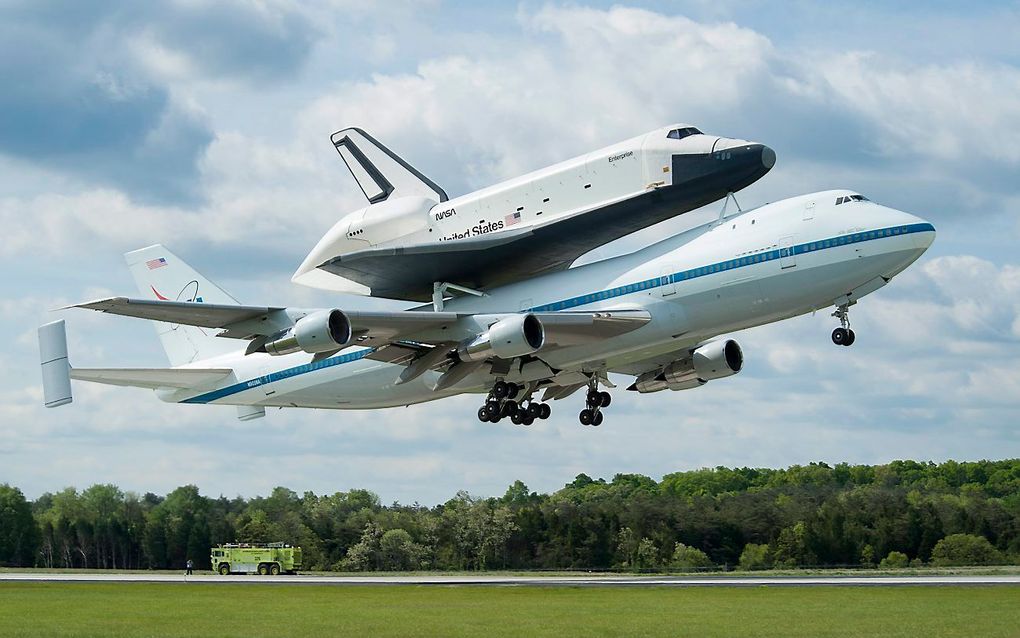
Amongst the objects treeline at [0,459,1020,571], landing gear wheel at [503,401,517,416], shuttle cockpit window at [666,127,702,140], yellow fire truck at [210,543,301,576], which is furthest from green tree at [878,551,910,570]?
shuttle cockpit window at [666,127,702,140]

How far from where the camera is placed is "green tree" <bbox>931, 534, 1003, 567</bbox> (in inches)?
2810

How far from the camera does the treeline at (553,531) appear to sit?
7681 cm

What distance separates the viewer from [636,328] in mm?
40000

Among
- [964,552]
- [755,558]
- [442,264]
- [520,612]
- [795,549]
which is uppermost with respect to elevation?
[442,264]

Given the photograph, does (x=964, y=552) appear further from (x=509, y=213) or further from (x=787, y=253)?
(x=509, y=213)

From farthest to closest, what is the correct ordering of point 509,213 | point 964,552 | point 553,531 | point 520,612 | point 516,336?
1. point 553,531
2. point 964,552
3. point 509,213
4. point 516,336
5. point 520,612

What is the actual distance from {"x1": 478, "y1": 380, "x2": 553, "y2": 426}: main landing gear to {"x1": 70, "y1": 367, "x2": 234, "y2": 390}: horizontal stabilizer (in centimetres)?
1307

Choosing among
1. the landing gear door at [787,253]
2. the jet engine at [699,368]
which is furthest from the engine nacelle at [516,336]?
the jet engine at [699,368]

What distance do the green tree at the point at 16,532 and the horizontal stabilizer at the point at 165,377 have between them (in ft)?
140

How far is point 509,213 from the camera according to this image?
41594mm

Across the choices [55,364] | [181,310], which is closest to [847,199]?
[181,310]

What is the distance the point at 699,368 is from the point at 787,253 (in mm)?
10616

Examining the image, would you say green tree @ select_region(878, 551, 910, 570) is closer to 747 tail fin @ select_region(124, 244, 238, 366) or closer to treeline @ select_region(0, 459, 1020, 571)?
treeline @ select_region(0, 459, 1020, 571)

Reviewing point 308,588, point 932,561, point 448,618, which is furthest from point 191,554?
point 448,618
